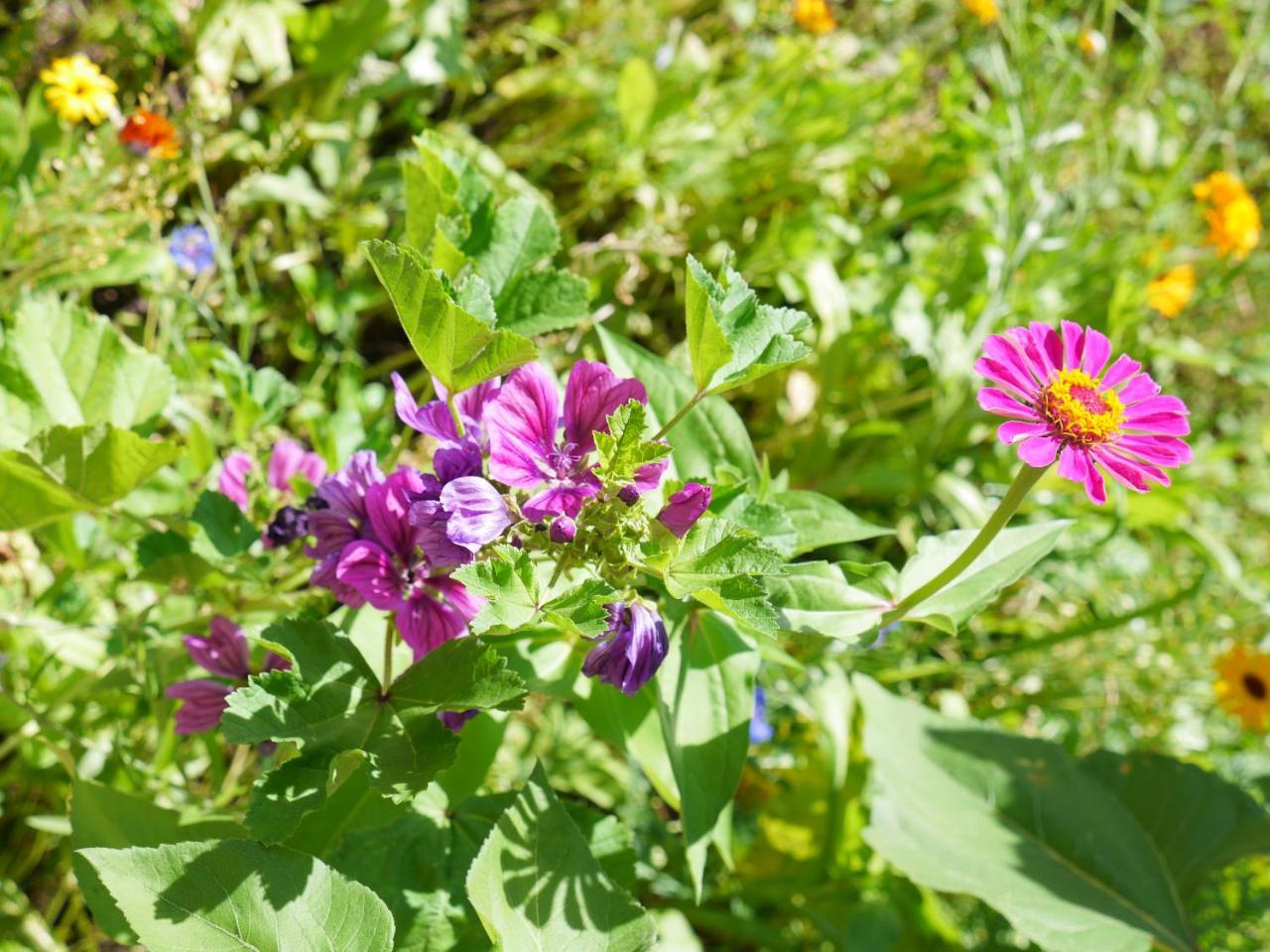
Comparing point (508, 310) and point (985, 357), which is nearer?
point (985, 357)

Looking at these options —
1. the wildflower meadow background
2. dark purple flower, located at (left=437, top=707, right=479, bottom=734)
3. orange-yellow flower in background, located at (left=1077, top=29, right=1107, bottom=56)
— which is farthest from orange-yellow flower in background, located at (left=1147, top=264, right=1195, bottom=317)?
dark purple flower, located at (left=437, top=707, right=479, bottom=734)

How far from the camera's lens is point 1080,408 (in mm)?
892

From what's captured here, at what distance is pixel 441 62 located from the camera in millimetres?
2355

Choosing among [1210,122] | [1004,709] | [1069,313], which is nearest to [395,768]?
[1004,709]

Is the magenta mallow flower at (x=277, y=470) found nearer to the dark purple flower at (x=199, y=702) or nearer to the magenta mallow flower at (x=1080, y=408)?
the dark purple flower at (x=199, y=702)

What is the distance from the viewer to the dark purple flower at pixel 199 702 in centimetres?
110

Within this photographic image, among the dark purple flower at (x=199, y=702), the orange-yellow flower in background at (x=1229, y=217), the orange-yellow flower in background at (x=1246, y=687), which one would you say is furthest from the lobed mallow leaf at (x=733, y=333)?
the orange-yellow flower in background at (x=1229, y=217)

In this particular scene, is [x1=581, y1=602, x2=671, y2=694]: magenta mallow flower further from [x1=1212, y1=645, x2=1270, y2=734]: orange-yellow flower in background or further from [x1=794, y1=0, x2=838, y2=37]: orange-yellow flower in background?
[x1=794, y1=0, x2=838, y2=37]: orange-yellow flower in background

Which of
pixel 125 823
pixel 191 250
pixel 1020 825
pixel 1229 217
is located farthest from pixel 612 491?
pixel 1229 217

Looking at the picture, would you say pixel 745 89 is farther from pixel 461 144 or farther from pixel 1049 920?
pixel 1049 920

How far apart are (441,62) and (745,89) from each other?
0.81 meters

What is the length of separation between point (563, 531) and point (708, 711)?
0.33 meters

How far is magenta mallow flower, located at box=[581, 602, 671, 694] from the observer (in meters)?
0.81

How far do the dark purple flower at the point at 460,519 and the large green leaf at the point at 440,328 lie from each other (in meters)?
0.09
